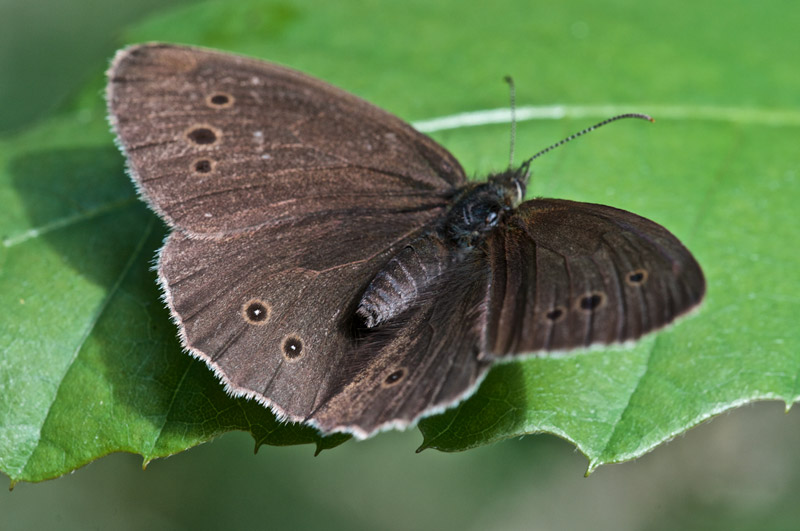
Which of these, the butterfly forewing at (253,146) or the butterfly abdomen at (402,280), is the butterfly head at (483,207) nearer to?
the butterfly abdomen at (402,280)

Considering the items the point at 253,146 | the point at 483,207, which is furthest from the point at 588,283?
the point at 253,146

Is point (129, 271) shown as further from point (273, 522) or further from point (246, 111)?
point (273, 522)

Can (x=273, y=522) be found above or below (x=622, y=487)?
below

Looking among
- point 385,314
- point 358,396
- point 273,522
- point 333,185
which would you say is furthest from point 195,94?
point 273,522

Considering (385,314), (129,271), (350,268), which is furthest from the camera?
(129,271)

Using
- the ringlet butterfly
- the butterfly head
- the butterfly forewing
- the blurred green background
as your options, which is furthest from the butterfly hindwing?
the blurred green background

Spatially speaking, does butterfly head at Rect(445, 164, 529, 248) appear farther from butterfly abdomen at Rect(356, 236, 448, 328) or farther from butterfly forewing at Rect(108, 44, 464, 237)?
butterfly forewing at Rect(108, 44, 464, 237)

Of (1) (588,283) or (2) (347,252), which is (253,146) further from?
(1) (588,283)
